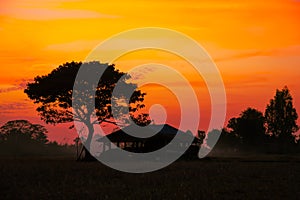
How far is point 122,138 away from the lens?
74.2 meters

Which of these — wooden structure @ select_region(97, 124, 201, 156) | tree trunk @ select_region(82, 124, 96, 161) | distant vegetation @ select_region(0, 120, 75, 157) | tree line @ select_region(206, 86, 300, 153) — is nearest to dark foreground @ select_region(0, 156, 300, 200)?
tree trunk @ select_region(82, 124, 96, 161)

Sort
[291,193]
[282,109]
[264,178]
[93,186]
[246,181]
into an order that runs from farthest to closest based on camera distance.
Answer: [282,109]
[264,178]
[246,181]
[93,186]
[291,193]

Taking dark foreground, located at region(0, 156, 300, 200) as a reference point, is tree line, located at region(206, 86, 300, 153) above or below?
above

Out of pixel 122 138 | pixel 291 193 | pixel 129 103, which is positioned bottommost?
pixel 291 193

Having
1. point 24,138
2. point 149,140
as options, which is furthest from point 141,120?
point 24,138

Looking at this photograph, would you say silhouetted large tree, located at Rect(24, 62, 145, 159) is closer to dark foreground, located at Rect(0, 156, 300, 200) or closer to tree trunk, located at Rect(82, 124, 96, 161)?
tree trunk, located at Rect(82, 124, 96, 161)

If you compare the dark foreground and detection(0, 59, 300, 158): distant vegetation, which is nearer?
the dark foreground

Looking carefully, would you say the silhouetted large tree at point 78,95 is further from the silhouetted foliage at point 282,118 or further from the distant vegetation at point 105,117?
the silhouetted foliage at point 282,118

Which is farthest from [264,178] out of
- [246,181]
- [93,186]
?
[93,186]

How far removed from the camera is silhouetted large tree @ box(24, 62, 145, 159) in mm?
74000

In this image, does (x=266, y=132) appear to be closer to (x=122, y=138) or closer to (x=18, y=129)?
(x=122, y=138)

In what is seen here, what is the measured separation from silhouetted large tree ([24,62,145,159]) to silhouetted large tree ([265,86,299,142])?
247ft

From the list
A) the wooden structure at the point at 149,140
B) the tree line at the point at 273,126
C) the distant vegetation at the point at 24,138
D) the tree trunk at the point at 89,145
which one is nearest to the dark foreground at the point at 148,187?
the tree trunk at the point at 89,145

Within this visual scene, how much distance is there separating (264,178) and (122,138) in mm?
41782
